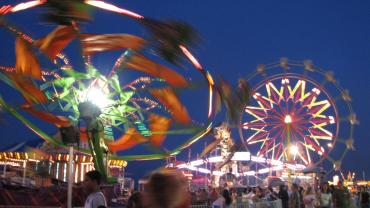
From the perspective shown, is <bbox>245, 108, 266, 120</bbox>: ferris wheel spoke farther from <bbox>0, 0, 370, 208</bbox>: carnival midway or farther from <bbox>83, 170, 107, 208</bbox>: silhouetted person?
<bbox>83, 170, 107, 208</bbox>: silhouetted person

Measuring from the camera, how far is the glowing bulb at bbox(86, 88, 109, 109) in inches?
500

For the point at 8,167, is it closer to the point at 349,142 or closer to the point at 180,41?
the point at 349,142

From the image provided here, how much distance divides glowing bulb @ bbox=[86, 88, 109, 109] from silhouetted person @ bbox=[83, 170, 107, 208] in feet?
23.1

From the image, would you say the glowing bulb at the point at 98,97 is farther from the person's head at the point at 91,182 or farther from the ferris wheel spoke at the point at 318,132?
the ferris wheel spoke at the point at 318,132

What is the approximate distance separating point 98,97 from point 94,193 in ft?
24.9

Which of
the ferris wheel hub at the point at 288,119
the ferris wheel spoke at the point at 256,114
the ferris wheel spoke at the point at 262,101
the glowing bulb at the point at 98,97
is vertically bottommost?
the glowing bulb at the point at 98,97

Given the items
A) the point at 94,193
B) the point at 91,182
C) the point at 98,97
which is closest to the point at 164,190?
the point at 94,193

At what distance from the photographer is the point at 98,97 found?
507 inches

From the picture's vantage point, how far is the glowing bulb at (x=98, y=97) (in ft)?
41.6

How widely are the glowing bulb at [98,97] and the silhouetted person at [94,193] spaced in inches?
278

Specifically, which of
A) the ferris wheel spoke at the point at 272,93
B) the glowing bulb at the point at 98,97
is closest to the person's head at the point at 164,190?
the glowing bulb at the point at 98,97

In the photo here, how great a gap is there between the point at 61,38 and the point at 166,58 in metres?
5.50

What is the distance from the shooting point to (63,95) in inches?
522

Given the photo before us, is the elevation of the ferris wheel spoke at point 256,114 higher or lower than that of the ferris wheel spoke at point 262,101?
lower
